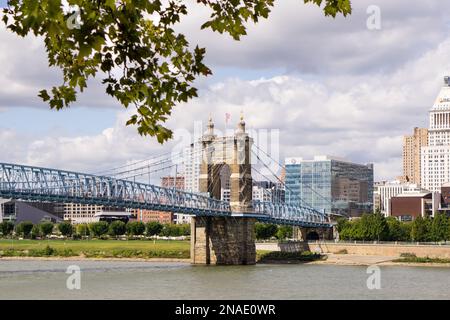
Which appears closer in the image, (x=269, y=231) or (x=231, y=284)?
(x=231, y=284)

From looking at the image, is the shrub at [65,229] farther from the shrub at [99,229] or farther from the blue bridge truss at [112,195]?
the blue bridge truss at [112,195]

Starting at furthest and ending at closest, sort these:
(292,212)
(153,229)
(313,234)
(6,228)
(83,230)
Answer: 1. (83,230)
2. (153,229)
3. (6,228)
4. (292,212)
5. (313,234)

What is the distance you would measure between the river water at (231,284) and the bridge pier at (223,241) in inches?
410

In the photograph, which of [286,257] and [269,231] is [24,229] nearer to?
[269,231]

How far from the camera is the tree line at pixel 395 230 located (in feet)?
397

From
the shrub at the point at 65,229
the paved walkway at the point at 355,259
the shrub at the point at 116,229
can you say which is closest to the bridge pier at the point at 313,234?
the paved walkway at the point at 355,259

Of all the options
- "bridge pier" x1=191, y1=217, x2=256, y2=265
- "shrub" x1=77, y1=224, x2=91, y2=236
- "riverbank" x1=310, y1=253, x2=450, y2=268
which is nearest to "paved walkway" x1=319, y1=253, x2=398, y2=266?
"riverbank" x1=310, y1=253, x2=450, y2=268

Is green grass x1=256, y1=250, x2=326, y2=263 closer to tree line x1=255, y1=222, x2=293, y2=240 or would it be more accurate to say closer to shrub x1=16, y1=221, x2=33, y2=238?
tree line x1=255, y1=222, x2=293, y2=240

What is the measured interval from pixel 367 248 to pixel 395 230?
16.9 meters

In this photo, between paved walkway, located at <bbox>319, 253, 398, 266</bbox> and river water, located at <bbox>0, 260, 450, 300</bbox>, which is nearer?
river water, located at <bbox>0, 260, 450, 300</bbox>

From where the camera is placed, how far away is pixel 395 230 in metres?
126

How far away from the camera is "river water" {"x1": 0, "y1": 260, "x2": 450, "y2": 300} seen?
57.9 metres

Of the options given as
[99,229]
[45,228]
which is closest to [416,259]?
[99,229]

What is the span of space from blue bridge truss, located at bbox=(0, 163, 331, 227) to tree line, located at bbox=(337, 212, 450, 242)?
20.9 ft
